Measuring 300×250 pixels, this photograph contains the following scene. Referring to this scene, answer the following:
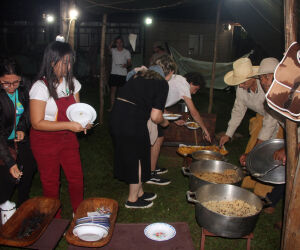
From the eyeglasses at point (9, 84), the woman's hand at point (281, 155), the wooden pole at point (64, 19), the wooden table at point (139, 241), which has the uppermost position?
the wooden pole at point (64, 19)

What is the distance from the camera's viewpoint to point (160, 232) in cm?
235

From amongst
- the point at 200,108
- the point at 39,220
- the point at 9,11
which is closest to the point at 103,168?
the point at 39,220

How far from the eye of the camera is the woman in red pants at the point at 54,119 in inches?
105

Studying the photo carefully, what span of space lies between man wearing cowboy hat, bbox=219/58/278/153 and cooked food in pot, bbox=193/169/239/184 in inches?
25.9

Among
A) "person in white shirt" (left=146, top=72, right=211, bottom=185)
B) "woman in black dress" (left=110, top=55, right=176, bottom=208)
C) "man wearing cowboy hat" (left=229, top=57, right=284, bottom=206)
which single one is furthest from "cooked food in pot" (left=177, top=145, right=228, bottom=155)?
"woman in black dress" (left=110, top=55, right=176, bottom=208)

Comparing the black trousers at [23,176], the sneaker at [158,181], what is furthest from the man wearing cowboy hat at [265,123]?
the black trousers at [23,176]

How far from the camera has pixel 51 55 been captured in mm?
2664

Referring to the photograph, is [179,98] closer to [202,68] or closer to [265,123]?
[265,123]

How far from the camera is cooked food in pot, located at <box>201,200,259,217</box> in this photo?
264cm

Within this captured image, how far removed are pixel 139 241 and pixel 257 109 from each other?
2.61m

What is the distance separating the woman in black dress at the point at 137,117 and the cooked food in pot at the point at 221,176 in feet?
2.26

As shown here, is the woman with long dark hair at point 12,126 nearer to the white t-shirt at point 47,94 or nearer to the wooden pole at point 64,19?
the white t-shirt at point 47,94

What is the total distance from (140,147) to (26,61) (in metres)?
13.6

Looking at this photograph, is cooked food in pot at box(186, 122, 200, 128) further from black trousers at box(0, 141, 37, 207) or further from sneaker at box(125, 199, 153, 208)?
black trousers at box(0, 141, 37, 207)
